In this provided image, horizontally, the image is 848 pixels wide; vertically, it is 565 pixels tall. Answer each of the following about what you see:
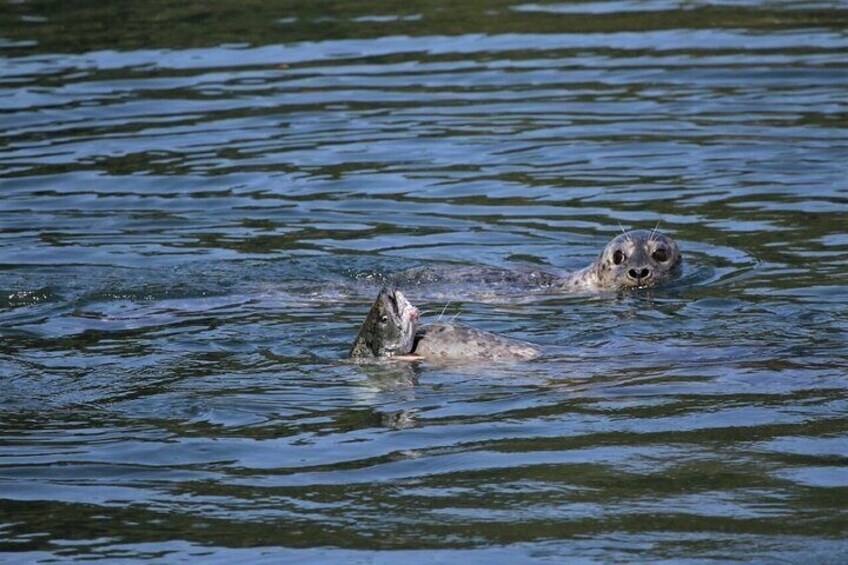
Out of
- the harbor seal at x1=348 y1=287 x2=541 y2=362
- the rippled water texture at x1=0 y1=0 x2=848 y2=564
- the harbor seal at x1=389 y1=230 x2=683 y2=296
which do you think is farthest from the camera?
the harbor seal at x1=389 y1=230 x2=683 y2=296

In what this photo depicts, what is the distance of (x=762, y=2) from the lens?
21.2m

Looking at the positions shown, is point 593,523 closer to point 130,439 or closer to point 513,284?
point 130,439

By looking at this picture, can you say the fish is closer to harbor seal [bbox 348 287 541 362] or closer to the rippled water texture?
harbor seal [bbox 348 287 541 362]

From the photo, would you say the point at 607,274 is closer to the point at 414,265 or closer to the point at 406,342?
the point at 414,265

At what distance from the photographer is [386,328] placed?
9797 millimetres

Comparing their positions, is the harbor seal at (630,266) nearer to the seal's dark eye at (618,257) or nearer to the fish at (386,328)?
the seal's dark eye at (618,257)

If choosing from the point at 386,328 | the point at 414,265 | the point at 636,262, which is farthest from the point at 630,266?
the point at 386,328

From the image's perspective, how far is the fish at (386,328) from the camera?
9773mm

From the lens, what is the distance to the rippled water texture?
7.20 m

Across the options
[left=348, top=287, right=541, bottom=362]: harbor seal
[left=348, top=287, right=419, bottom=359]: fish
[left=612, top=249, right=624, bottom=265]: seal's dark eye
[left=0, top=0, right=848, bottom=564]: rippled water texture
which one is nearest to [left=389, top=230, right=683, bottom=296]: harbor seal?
[left=612, top=249, right=624, bottom=265]: seal's dark eye

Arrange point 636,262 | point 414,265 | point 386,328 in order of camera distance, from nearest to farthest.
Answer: point 386,328 → point 636,262 → point 414,265

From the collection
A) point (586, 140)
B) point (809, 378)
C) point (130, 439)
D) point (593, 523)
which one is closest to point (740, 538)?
point (593, 523)

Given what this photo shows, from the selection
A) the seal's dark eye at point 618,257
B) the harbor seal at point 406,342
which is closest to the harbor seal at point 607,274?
the seal's dark eye at point 618,257

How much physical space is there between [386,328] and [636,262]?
2859 millimetres
